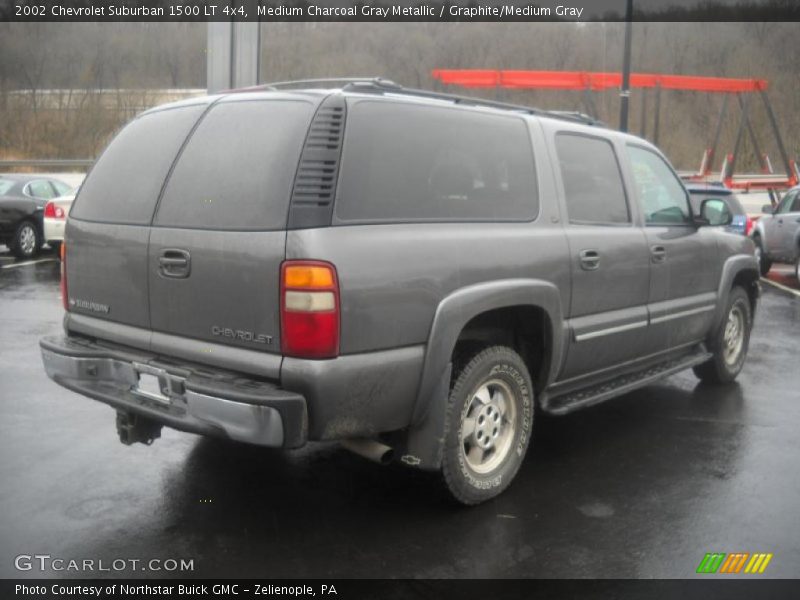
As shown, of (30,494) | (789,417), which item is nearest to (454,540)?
(30,494)

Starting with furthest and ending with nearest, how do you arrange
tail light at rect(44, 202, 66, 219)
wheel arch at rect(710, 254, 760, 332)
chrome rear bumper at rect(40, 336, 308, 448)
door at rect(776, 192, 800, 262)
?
tail light at rect(44, 202, 66, 219) < door at rect(776, 192, 800, 262) < wheel arch at rect(710, 254, 760, 332) < chrome rear bumper at rect(40, 336, 308, 448)

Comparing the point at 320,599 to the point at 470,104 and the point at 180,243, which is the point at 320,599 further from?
the point at 470,104

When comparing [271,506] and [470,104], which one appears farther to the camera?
Answer: [470,104]

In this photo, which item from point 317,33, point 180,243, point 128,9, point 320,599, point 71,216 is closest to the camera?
point 320,599

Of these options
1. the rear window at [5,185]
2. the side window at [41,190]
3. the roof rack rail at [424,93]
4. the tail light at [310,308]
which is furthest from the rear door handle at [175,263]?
the side window at [41,190]

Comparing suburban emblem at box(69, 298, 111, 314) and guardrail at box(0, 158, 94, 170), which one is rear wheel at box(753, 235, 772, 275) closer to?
suburban emblem at box(69, 298, 111, 314)

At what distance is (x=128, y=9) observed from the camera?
13.0m

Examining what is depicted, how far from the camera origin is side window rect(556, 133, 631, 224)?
462 centimetres

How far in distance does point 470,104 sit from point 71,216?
7.07ft

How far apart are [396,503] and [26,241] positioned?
12737mm

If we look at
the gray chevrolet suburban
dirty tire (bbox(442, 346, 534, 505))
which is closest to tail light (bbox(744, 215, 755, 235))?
the gray chevrolet suburban

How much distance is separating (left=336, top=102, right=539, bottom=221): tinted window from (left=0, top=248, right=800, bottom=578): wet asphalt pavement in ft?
4.50

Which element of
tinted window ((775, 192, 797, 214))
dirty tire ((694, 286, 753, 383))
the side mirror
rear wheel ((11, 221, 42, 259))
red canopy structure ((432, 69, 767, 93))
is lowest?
rear wheel ((11, 221, 42, 259))

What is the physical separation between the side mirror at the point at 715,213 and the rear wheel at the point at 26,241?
1237 cm
